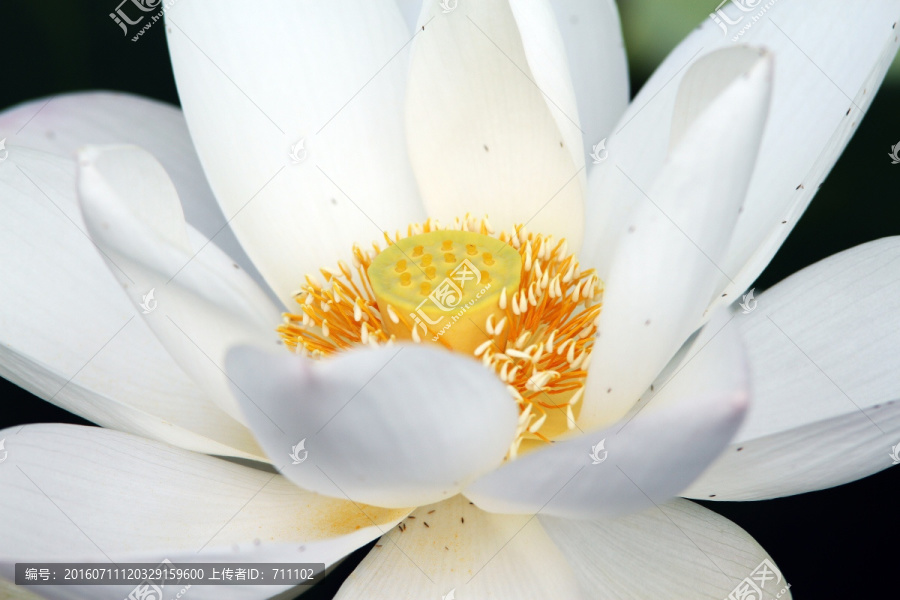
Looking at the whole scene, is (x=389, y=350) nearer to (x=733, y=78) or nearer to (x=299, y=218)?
(x=733, y=78)

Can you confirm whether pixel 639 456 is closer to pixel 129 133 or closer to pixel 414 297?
pixel 414 297

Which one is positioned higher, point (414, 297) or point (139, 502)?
point (414, 297)

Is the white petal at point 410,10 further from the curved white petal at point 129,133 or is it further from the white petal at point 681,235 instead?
the white petal at point 681,235

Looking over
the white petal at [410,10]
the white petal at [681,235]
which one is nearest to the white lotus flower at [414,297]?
the white petal at [681,235]

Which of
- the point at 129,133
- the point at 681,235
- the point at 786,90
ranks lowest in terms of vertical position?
the point at 681,235

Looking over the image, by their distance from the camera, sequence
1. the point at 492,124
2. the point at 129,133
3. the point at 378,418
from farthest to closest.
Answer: the point at 129,133 → the point at 492,124 → the point at 378,418

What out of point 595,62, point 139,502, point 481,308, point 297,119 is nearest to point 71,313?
point 139,502

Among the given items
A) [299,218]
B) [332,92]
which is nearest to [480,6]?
[332,92]
